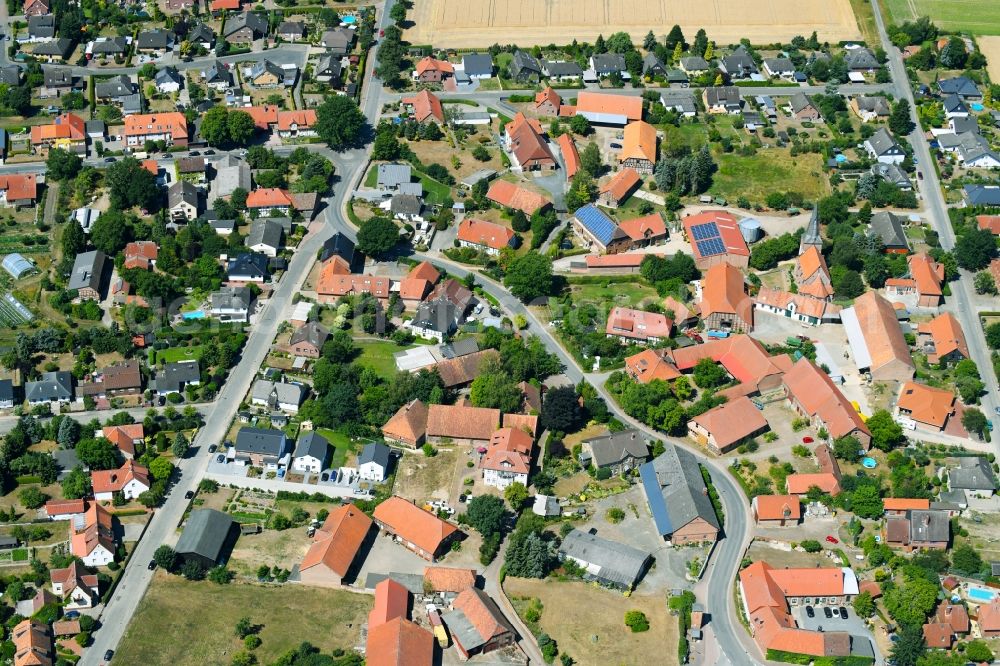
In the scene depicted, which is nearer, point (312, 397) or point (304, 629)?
point (304, 629)

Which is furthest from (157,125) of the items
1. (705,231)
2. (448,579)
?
(448,579)

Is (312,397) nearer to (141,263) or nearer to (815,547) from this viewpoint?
(141,263)

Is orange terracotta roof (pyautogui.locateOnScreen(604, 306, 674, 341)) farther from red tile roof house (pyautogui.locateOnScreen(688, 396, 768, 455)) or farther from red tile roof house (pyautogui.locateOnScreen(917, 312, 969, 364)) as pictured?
red tile roof house (pyautogui.locateOnScreen(917, 312, 969, 364))

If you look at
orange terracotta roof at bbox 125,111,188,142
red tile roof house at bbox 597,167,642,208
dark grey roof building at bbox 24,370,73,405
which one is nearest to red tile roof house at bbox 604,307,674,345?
red tile roof house at bbox 597,167,642,208

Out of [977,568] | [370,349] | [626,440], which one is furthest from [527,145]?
[977,568]

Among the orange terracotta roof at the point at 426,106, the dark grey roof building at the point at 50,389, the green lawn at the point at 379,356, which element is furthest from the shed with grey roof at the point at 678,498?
the orange terracotta roof at the point at 426,106

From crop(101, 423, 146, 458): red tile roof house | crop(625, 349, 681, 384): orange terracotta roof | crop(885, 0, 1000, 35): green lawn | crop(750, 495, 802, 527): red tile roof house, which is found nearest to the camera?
crop(750, 495, 802, 527): red tile roof house
